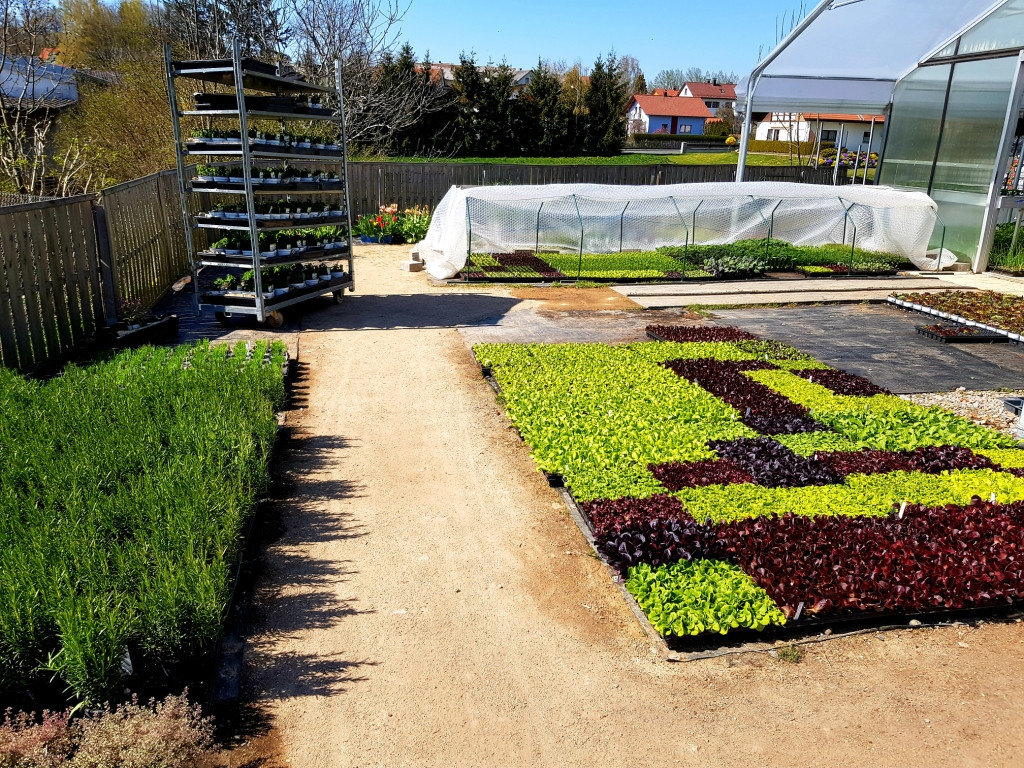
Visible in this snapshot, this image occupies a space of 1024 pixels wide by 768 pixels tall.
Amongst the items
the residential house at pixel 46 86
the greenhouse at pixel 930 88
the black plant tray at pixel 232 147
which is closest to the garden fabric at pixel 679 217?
the greenhouse at pixel 930 88

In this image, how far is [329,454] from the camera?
656 centimetres

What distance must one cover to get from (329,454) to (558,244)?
11.3 m

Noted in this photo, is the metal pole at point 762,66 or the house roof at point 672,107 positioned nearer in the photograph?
the metal pole at point 762,66

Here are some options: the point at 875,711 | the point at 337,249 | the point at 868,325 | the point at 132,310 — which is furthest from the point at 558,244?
the point at 875,711

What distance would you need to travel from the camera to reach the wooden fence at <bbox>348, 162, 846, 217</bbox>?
74.5 feet

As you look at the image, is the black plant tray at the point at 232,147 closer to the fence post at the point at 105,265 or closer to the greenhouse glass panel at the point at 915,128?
the fence post at the point at 105,265

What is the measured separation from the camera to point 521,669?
12.8ft

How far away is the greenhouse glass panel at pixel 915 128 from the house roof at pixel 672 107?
2480 inches

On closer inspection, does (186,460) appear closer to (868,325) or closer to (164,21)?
(868,325)

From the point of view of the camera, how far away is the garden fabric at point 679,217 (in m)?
16.2

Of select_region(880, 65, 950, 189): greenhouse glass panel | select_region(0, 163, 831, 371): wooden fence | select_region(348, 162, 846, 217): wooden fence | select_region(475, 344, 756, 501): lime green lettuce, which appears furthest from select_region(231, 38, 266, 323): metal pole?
select_region(880, 65, 950, 189): greenhouse glass panel

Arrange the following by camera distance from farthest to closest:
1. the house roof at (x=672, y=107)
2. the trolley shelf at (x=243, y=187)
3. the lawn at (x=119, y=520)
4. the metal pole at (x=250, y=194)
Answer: the house roof at (x=672, y=107)
the trolley shelf at (x=243, y=187)
the metal pole at (x=250, y=194)
the lawn at (x=119, y=520)

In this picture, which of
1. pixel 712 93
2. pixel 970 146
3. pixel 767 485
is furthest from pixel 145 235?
pixel 712 93

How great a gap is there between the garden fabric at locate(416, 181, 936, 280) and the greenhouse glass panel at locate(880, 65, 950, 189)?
1.64 m
